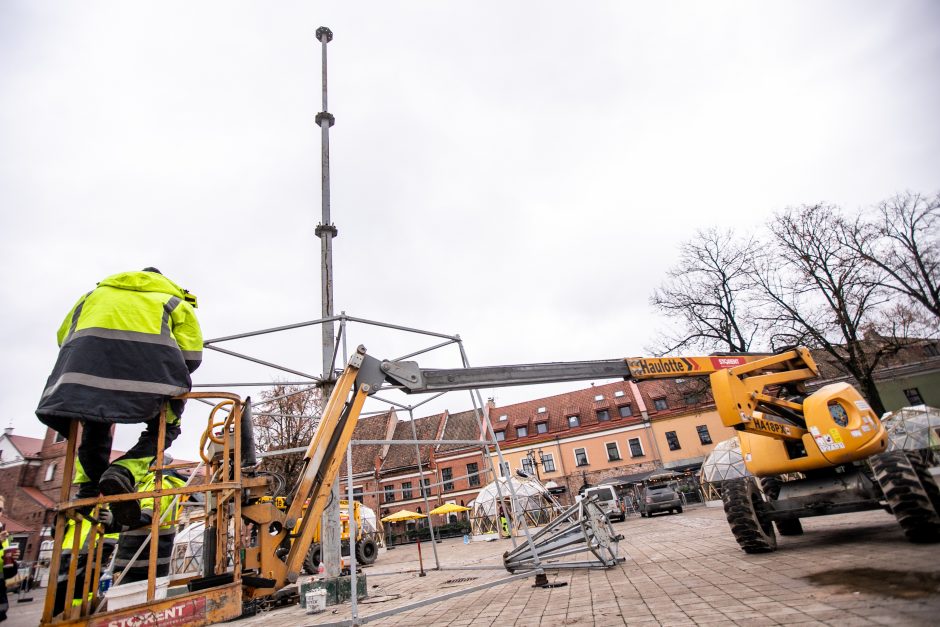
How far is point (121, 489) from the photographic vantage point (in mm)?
2744

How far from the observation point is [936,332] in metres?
17.6

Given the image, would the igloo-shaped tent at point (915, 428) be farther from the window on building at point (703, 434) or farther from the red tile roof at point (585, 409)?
the window on building at point (703, 434)

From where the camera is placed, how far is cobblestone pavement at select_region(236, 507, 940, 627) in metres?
3.38

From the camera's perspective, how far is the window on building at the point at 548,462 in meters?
40.3

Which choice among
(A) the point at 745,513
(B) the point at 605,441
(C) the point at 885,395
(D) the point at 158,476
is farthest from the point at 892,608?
(C) the point at 885,395

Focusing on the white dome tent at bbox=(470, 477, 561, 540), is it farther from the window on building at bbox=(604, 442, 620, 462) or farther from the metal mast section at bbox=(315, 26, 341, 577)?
the metal mast section at bbox=(315, 26, 341, 577)

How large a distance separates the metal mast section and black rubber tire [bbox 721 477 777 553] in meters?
5.64

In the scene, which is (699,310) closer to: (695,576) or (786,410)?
(786,410)

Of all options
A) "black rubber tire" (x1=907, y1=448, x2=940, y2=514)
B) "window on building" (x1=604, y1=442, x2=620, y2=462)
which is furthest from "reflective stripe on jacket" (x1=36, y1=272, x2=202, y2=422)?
"window on building" (x1=604, y1=442, x2=620, y2=462)

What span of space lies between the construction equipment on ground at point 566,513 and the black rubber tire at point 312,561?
730 cm

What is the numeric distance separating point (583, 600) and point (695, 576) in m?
1.50

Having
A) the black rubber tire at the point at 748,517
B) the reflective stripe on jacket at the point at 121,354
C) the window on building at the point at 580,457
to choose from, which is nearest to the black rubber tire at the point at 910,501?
the black rubber tire at the point at 748,517

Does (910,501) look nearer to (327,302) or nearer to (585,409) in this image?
(327,302)

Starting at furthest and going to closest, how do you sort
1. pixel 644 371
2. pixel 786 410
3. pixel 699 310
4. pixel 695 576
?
pixel 699 310 < pixel 644 371 < pixel 786 410 < pixel 695 576
